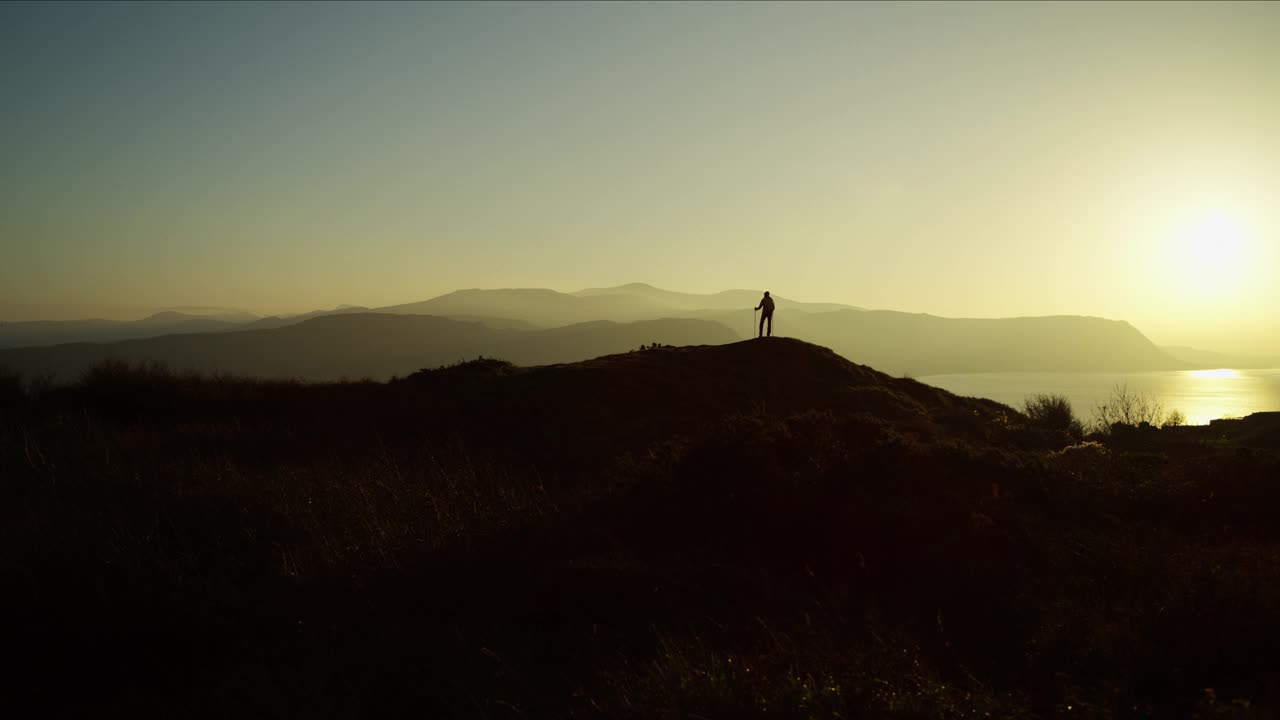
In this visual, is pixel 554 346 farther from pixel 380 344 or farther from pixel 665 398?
pixel 665 398

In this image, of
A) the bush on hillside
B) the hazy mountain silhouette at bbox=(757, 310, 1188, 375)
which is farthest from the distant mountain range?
the bush on hillside

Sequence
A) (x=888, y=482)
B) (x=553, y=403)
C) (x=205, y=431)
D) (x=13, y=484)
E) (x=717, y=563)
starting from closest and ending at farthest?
(x=717, y=563)
(x=888, y=482)
(x=13, y=484)
(x=205, y=431)
(x=553, y=403)

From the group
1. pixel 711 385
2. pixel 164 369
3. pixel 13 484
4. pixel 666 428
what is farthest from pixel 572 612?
pixel 164 369

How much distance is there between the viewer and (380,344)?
164 metres

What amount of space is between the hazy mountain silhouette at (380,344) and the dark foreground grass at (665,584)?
11441 centimetres

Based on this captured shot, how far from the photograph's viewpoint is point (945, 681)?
452cm

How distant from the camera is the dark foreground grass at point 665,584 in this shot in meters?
4.48

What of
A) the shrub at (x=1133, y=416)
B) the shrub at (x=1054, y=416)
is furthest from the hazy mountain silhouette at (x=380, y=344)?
the shrub at (x=1054, y=416)

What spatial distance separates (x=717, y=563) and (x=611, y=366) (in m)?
15.9

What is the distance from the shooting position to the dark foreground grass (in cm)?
448

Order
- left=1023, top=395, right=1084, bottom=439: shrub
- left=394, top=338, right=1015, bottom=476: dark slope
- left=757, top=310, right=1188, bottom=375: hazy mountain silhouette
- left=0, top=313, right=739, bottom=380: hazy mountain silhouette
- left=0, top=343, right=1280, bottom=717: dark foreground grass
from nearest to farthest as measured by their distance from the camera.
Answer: left=0, top=343, right=1280, bottom=717: dark foreground grass → left=394, top=338, right=1015, bottom=476: dark slope → left=1023, top=395, right=1084, bottom=439: shrub → left=0, top=313, right=739, bottom=380: hazy mountain silhouette → left=757, top=310, right=1188, bottom=375: hazy mountain silhouette

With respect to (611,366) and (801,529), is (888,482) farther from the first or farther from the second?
(611,366)

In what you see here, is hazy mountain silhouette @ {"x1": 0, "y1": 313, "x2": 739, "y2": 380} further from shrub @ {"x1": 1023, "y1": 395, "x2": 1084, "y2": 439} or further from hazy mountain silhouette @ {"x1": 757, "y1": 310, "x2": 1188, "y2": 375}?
shrub @ {"x1": 1023, "y1": 395, "x2": 1084, "y2": 439}

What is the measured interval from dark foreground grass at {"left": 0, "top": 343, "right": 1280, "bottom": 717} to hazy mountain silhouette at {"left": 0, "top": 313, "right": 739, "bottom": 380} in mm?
114413
